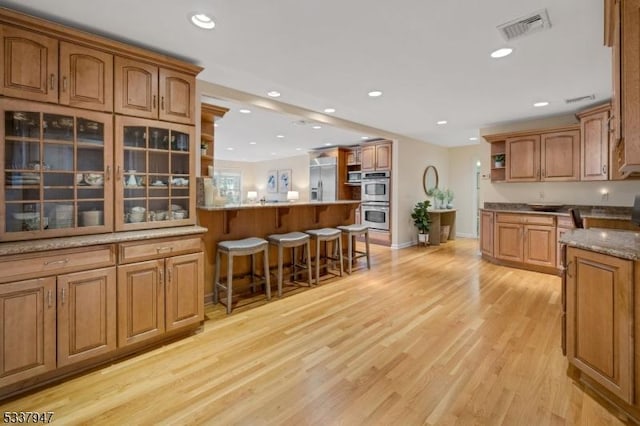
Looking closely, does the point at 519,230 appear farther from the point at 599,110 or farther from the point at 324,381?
the point at 324,381

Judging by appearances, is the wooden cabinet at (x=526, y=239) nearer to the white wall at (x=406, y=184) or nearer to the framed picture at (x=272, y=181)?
the white wall at (x=406, y=184)

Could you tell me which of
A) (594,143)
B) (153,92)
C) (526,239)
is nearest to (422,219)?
(526,239)

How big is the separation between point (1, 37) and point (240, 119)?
3.31 meters

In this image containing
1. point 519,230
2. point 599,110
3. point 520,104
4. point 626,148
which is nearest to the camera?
point 626,148

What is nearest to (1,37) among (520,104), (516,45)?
(516,45)

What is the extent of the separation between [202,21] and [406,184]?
5323mm

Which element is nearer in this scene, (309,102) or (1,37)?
(1,37)

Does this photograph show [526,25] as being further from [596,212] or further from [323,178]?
[323,178]

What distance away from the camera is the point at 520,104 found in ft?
13.8

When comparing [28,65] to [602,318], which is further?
[28,65]

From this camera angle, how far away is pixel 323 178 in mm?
7816

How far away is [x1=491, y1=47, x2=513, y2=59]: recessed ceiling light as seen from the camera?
8.45 ft

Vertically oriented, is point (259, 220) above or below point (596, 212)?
below

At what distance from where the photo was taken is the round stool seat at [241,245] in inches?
124
